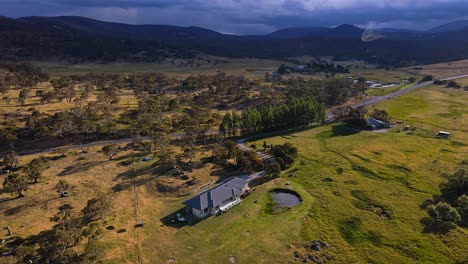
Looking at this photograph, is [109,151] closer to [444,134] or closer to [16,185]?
[16,185]

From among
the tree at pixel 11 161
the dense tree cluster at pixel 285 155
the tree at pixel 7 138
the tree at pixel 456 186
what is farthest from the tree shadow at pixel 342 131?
the tree at pixel 7 138

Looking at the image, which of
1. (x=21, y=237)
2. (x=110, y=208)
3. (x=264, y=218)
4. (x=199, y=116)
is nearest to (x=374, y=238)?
(x=264, y=218)

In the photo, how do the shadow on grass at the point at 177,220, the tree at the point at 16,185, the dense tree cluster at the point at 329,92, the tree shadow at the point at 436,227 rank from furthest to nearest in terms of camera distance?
the dense tree cluster at the point at 329,92
the tree at the point at 16,185
the shadow on grass at the point at 177,220
the tree shadow at the point at 436,227

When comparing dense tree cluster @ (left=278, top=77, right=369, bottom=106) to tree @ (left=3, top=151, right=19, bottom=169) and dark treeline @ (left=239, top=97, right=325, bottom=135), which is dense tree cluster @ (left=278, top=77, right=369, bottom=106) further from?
tree @ (left=3, top=151, right=19, bottom=169)

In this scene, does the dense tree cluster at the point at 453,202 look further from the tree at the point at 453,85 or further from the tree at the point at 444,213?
the tree at the point at 453,85

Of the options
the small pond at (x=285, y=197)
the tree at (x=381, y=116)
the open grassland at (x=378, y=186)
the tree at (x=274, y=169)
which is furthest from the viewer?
the tree at (x=381, y=116)
